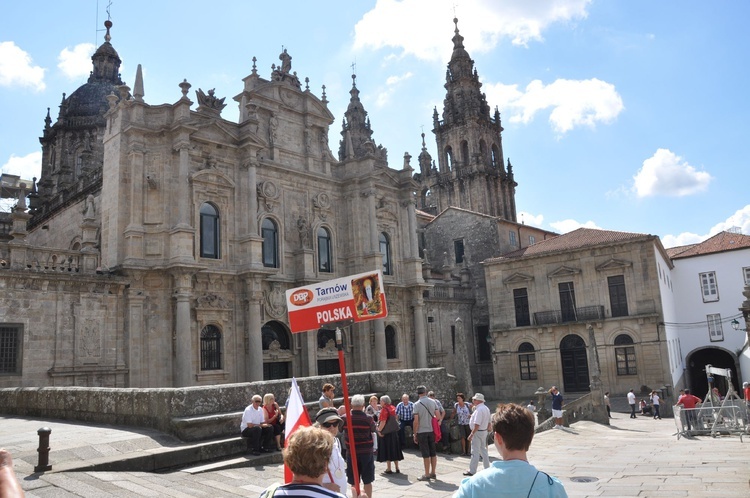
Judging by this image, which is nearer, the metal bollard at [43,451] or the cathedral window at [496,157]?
the metal bollard at [43,451]

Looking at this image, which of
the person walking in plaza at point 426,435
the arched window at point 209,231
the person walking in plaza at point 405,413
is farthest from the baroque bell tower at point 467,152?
the person walking in plaza at point 426,435

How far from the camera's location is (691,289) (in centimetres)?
3706

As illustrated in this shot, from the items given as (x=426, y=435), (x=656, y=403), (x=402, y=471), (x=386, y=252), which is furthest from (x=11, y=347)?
(x=656, y=403)

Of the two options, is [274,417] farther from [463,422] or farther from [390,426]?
[463,422]

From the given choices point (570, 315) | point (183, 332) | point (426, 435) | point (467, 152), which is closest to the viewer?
point (426, 435)

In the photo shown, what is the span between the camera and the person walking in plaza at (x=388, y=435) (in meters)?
10.5

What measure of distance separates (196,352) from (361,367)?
27.9 feet

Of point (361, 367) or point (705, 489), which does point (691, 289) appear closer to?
point (361, 367)

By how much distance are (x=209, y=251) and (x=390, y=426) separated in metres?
15.6

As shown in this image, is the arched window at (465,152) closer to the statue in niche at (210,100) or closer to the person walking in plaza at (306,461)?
the statue in niche at (210,100)

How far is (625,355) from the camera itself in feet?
107

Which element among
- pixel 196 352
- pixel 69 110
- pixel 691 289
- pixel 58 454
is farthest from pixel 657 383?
pixel 69 110

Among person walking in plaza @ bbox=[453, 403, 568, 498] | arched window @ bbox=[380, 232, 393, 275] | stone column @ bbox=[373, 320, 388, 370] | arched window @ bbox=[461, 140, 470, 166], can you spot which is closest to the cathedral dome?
arched window @ bbox=[380, 232, 393, 275]

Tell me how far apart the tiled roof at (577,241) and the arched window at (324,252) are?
42.0ft
